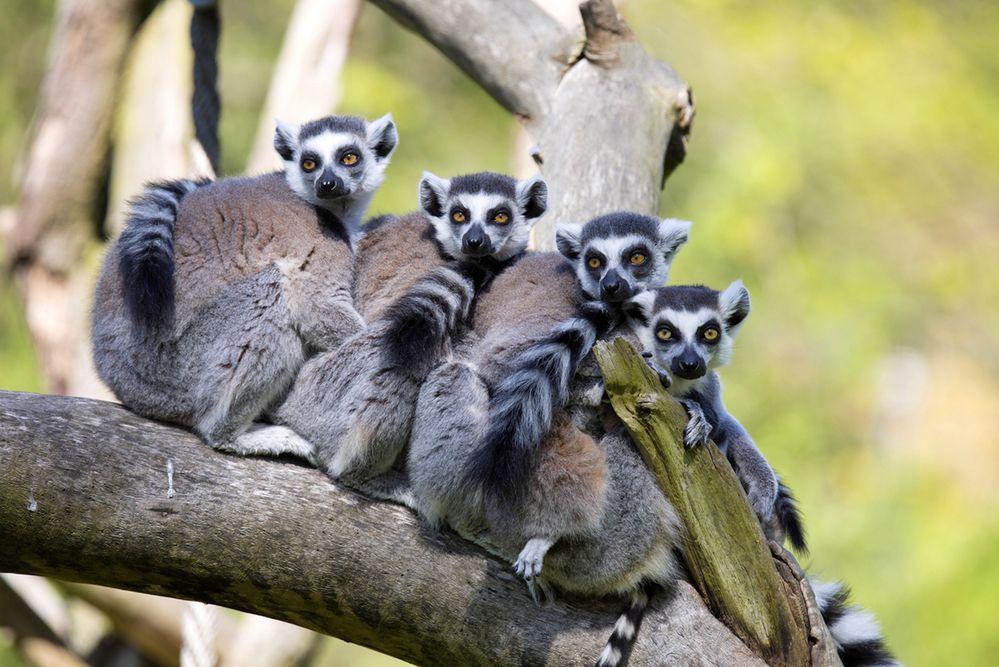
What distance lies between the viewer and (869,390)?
505 inches

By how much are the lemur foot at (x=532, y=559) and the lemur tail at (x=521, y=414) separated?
0.43ft

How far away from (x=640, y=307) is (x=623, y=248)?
307 millimetres

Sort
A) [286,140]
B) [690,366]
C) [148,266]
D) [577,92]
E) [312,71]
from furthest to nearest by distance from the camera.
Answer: [312,71] → [577,92] → [286,140] → [148,266] → [690,366]

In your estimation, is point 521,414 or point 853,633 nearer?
point 521,414

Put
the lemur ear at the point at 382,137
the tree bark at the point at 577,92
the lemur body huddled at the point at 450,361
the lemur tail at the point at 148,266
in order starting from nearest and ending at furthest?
the lemur body huddled at the point at 450,361, the lemur tail at the point at 148,266, the lemur ear at the point at 382,137, the tree bark at the point at 577,92

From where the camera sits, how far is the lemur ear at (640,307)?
3098 millimetres

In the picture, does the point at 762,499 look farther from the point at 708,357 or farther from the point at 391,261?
the point at 391,261

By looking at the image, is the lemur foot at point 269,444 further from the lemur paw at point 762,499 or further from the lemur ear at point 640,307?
the lemur paw at point 762,499

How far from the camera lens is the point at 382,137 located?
4.04m

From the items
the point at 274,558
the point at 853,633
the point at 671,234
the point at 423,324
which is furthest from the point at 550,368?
the point at 853,633

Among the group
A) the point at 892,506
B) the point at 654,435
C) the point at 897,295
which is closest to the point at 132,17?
the point at 654,435

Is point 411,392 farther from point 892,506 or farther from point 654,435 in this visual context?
point 892,506

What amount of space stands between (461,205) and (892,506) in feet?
21.5

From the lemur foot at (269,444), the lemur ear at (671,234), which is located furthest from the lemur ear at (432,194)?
the lemur foot at (269,444)
